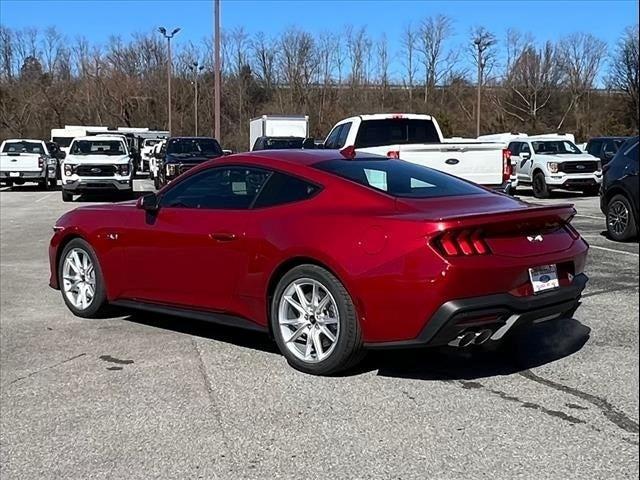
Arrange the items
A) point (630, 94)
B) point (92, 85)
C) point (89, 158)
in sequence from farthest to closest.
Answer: point (92, 85) < point (89, 158) < point (630, 94)

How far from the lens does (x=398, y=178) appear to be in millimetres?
5465

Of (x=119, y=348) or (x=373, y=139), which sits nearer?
(x=119, y=348)

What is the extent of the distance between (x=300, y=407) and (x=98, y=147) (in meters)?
19.8

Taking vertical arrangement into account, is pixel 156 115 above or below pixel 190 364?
above

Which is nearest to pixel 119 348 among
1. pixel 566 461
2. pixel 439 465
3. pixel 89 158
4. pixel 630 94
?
pixel 439 465

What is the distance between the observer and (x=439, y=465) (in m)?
3.61

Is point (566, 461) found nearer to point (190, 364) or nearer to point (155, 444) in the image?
point (155, 444)

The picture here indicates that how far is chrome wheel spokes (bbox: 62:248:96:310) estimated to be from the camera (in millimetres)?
6844

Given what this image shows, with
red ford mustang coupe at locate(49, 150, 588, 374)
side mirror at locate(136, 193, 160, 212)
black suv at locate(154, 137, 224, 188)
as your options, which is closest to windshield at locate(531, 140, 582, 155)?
black suv at locate(154, 137, 224, 188)

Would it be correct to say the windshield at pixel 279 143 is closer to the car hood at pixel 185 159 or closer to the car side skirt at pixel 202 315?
the car hood at pixel 185 159

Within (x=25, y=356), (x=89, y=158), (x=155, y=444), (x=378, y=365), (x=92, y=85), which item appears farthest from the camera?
(x=92, y=85)

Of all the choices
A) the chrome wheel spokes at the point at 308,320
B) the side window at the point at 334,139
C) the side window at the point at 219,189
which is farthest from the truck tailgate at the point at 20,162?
the chrome wheel spokes at the point at 308,320

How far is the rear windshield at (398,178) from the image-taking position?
17.2ft

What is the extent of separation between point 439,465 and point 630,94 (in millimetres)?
2779
